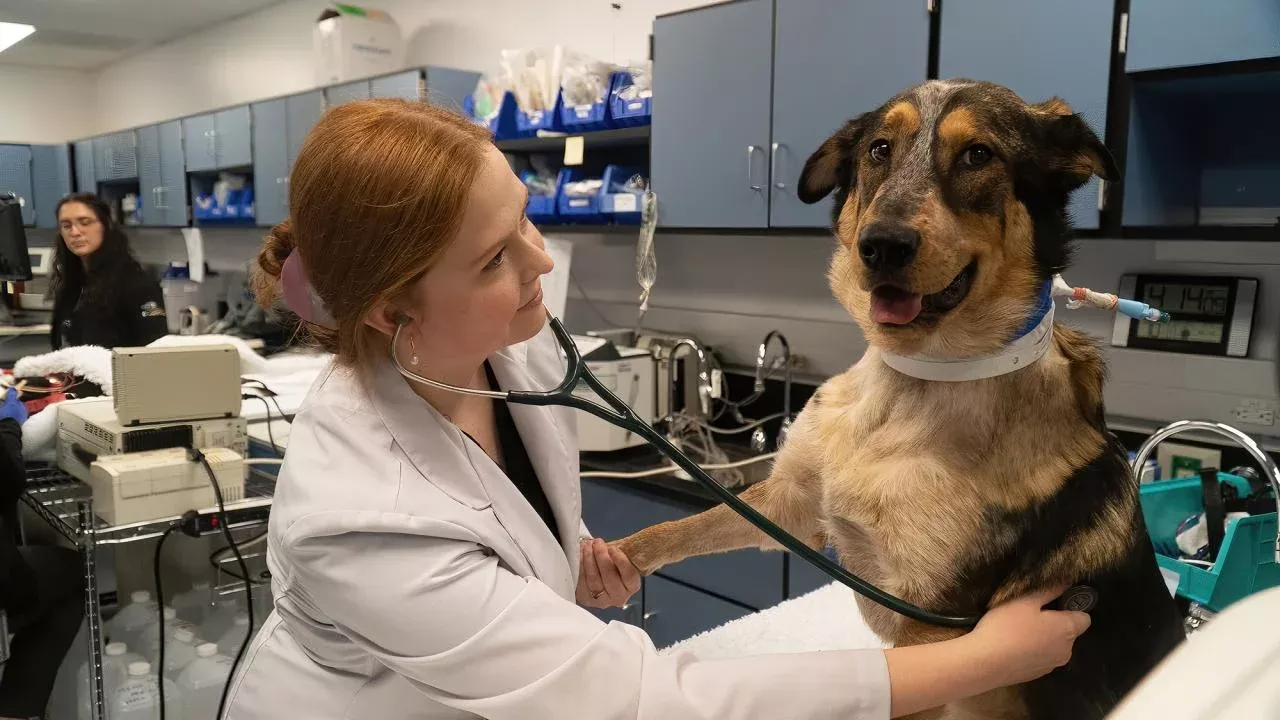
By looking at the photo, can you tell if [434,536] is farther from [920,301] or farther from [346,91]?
[346,91]

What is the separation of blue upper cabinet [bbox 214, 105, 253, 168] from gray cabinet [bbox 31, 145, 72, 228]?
2661 mm

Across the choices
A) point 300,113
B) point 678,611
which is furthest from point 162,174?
point 678,611

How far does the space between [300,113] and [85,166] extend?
3436 mm

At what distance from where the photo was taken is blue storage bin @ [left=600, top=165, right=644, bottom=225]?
9.57ft

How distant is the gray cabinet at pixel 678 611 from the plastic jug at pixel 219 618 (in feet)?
3.98

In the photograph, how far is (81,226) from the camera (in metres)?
3.85

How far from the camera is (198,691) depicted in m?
2.25

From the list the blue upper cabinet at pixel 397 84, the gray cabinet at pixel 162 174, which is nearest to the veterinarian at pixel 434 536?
the blue upper cabinet at pixel 397 84

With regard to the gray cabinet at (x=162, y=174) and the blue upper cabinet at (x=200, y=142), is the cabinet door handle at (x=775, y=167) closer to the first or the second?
the blue upper cabinet at (x=200, y=142)

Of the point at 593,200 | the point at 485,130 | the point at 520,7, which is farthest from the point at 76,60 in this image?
the point at 485,130

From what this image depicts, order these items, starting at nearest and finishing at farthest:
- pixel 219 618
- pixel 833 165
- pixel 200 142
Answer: pixel 833 165 < pixel 219 618 < pixel 200 142

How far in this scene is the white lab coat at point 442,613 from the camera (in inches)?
32.6

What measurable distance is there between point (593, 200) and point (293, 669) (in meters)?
2.23

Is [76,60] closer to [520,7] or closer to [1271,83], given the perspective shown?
[520,7]
